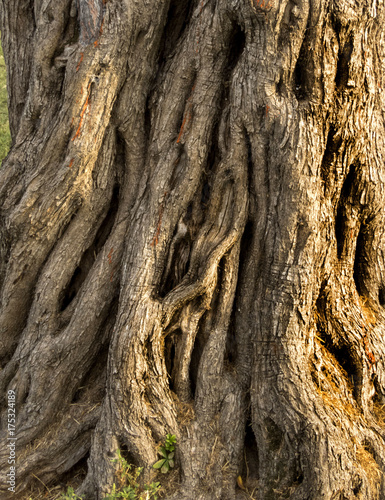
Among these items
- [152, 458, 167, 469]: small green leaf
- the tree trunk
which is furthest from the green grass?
[152, 458, 167, 469]: small green leaf

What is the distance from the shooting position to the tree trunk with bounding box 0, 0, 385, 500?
3010 millimetres

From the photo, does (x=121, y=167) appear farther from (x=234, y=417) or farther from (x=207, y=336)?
(x=234, y=417)

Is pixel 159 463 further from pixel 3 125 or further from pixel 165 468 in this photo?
pixel 3 125

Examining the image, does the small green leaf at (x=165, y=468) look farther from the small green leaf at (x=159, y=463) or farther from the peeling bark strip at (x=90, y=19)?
the peeling bark strip at (x=90, y=19)

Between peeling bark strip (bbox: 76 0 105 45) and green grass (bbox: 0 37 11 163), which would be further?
green grass (bbox: 0 37 11 163)

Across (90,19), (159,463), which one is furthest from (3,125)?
(159,463)

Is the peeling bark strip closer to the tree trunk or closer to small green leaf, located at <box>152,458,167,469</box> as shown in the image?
the tree trunk

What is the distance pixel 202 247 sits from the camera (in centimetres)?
326

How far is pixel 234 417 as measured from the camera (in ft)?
10.3

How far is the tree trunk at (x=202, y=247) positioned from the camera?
3.01 meters

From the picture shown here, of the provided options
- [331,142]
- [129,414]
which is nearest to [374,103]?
[331,142]

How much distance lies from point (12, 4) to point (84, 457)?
3783mm

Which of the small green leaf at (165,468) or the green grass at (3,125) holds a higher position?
the green grass at (3,125)

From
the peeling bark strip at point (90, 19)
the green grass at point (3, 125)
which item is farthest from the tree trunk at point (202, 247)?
the green grass at point (3, 125)
